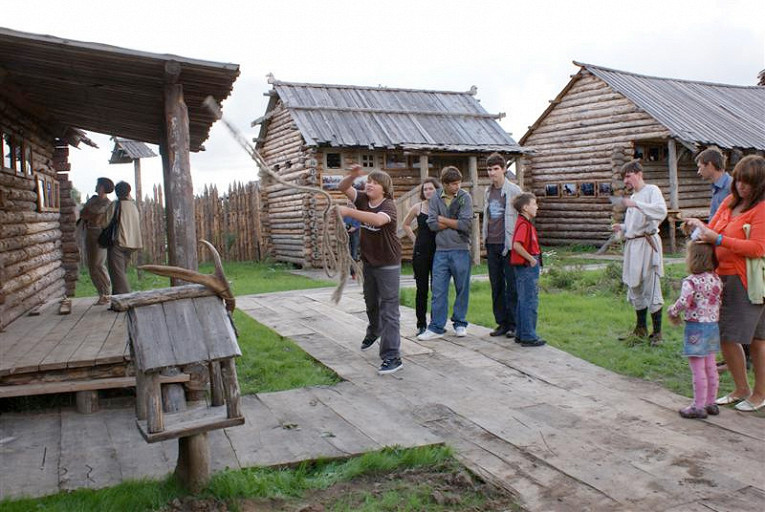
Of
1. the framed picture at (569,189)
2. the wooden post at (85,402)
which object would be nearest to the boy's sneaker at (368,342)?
the wooden post at (85,402)

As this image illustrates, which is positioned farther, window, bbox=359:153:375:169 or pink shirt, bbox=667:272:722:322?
window, bbox=359:153:375:169

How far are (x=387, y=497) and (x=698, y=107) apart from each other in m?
22.6

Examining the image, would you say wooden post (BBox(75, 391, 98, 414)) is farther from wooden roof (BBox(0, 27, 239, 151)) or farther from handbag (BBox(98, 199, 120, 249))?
handbag (BBox(98, 199, 120, 249))

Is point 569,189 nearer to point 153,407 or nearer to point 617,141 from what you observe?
point 617,141

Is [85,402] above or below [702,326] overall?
below

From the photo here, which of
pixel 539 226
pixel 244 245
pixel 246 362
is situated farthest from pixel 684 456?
pixel 539 226

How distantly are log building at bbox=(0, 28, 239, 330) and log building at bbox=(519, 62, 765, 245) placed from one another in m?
12.6

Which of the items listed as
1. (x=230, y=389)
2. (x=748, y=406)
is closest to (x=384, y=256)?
(x=230, y=389)

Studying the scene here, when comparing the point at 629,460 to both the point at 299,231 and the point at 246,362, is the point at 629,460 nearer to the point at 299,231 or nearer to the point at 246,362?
the point at 246,362

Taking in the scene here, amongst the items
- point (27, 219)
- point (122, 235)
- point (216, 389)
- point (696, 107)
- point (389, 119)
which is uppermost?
point (696, 107)

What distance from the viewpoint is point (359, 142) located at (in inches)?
683

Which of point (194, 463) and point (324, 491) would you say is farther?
point (324, 491)

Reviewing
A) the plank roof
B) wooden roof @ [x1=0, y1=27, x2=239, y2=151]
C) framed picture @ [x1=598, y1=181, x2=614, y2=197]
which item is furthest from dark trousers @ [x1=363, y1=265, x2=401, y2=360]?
framed picture @ [x1=598, y1=181, x2=614, y2=197]

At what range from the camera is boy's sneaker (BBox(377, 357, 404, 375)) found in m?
6.23
